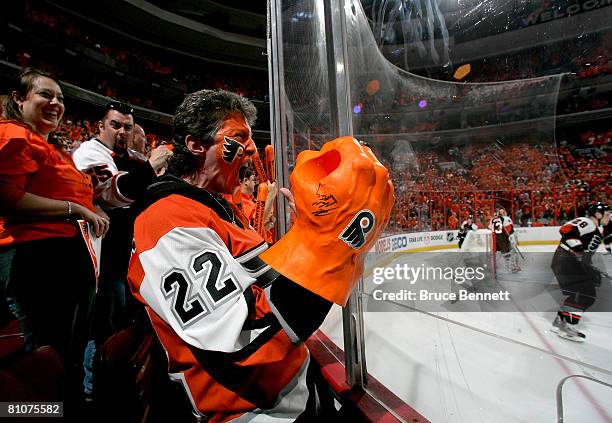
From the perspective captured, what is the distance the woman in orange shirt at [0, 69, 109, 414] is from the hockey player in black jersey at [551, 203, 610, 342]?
3.56m

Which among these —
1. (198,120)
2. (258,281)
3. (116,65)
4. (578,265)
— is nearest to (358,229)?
(258,281)

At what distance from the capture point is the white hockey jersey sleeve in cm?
165

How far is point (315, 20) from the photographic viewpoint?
130cm

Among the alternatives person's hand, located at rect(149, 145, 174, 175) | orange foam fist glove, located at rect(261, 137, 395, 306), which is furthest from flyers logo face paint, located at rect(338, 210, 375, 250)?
person's hand, located at rect(149, 145, 174, 175)

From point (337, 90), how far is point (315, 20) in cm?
52

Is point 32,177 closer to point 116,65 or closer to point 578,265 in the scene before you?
point 578,265

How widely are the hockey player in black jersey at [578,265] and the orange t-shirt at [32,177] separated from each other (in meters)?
3.70

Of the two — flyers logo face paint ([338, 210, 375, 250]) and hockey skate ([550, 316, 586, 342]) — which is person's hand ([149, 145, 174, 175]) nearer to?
flyers logo face paint ([338, 210, 375, 250])

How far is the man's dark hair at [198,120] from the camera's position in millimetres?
907

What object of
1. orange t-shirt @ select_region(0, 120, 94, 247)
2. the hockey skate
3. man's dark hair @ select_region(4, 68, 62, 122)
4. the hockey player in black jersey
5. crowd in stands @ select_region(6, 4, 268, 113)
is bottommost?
the hockey skate

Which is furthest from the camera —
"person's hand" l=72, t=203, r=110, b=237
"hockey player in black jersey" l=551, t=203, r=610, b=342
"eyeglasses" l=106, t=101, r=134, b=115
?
"hockey player in black jersey" l=551, t=203, r=610, b=342

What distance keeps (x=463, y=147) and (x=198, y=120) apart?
302 cm

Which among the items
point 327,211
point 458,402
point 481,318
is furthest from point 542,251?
point 327,211

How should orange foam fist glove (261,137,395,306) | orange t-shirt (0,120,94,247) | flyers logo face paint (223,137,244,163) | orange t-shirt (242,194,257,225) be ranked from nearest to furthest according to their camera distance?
1. orange foam fist glove (261,137,395,306)
2. flyers logo face paint (223,137,244,163)
3. orange t-shirt (0,120,94,247)
4. orange t-shirt (242,194,257,225)
